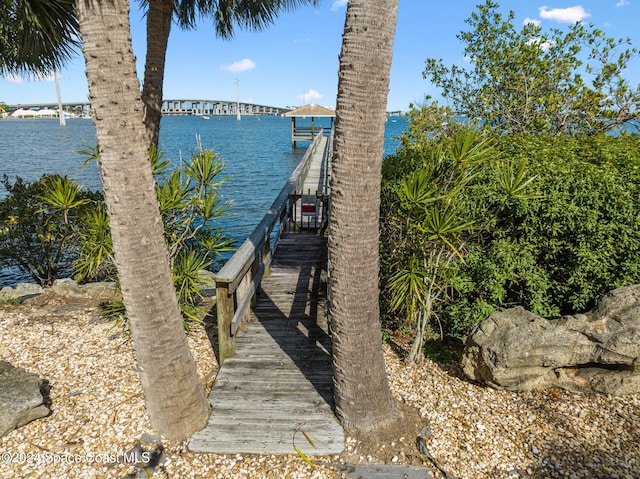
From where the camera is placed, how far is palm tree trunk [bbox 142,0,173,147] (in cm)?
638

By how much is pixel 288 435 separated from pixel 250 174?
28.3 meters

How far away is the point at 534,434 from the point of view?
3.62 metres

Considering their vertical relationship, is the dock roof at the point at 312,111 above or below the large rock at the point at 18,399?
above

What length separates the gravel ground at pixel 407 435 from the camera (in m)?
3.26

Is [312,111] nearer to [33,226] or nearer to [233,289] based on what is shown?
[33,226]

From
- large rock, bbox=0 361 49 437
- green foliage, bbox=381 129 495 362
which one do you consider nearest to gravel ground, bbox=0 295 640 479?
large rock, bbox=0 361 49 437

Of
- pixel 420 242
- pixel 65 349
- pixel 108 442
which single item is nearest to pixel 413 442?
pixel 420 242

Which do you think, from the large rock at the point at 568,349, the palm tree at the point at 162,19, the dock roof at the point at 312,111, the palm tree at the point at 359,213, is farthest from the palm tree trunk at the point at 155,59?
the dock roof at the point at 312,111

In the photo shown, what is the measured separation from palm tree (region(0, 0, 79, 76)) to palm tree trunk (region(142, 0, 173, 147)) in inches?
40.7

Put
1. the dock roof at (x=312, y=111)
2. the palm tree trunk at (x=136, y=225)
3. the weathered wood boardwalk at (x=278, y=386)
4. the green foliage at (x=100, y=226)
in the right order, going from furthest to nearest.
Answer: the dock roof at (x=312, y=111) < the green foliage at (x=100, y=226) < the weathered wood boardwalk at (x=278, y=386) < the palm tree trunk at (x=136, y=225)

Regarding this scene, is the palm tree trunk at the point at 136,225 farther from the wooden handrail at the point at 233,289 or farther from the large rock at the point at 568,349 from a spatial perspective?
the large rock at the point at 568,349

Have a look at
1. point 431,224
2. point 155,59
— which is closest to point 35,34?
point 155,59

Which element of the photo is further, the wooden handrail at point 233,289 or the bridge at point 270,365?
the wooden handrail at point 233,289

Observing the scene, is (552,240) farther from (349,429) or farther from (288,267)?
(288,267)
